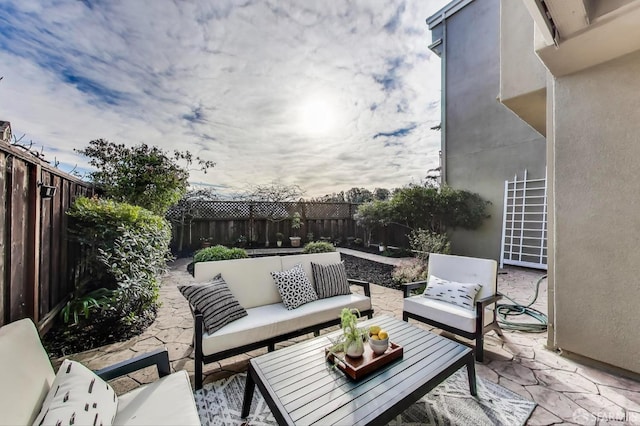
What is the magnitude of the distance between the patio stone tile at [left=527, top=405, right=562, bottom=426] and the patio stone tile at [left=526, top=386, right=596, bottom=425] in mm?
52

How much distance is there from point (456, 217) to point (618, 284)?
543 cm

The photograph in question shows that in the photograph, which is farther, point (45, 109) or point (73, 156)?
point (73, 156)

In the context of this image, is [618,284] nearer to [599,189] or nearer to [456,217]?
[599,189]

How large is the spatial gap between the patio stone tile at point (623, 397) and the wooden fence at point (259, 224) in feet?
21.2

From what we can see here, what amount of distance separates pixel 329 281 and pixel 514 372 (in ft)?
6.41

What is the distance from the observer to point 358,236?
10.4m

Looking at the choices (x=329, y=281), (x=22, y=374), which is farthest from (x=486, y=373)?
(x=22, y=374)

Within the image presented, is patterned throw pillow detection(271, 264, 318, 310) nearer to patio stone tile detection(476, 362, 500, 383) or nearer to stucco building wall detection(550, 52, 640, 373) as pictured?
patio stone tile detection(476, 362, 500, 383)

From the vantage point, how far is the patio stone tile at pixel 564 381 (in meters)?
2.22

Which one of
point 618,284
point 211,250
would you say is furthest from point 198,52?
point 618,284

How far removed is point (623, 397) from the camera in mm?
2113

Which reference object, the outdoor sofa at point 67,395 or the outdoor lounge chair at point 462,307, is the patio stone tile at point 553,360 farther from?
the outdoor sofa at point 67,395

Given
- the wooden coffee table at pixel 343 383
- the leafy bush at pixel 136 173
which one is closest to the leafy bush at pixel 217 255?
the leafy bush at pixel 136 173

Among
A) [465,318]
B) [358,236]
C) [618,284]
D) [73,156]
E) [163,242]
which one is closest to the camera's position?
[618,284]
